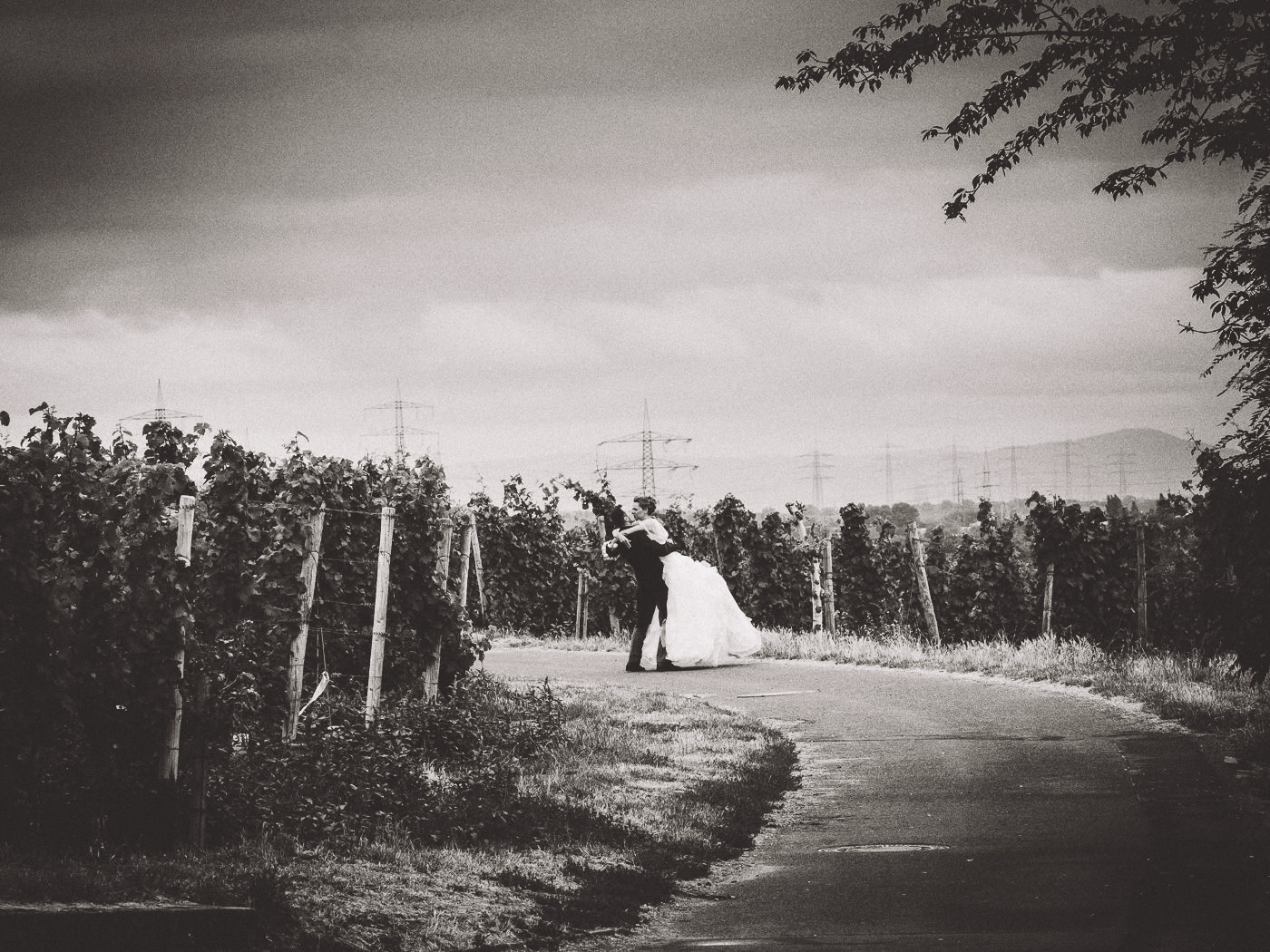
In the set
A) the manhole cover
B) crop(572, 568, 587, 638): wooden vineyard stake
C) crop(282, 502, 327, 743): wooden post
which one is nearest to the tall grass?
the manhole cover

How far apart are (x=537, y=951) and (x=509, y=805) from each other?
277 cm

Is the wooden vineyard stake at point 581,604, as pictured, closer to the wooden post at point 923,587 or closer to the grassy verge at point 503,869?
the wooden post at point 923,587

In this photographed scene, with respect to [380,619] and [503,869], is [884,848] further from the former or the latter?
[380,619]

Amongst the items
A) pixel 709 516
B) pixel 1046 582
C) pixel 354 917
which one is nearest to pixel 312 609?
pixel 354 917

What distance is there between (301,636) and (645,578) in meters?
9.38

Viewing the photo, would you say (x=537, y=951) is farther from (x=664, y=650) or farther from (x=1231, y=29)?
(x=664, y=650)

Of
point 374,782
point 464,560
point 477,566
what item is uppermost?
point 477,566

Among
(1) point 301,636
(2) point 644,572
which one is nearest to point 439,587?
(1) point 301,636

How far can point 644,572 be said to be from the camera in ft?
63.7

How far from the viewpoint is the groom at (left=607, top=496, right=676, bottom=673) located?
19.1 meters

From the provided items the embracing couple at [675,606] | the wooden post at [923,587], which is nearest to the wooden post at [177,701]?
the embracing couple at [675,606]

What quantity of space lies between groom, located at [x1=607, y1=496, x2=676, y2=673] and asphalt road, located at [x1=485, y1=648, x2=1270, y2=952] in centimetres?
523

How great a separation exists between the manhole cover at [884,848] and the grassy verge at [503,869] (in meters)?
0.68

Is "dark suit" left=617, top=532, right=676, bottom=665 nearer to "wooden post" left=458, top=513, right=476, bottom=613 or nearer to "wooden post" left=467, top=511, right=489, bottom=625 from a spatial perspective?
"wooden post" left=467, top=511, right=489, bottom=625
